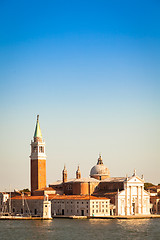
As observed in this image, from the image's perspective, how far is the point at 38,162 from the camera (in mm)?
74562

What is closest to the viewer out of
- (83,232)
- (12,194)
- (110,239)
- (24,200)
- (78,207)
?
(110,239)

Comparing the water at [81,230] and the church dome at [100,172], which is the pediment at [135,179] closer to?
the church dome at [100,172]

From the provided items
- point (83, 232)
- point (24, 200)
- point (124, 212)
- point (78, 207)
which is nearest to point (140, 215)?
point (124, 212)

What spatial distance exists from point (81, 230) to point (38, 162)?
26.0 m

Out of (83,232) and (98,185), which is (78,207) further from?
(83,232)

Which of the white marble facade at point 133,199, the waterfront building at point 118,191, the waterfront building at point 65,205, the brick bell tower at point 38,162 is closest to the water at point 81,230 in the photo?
the waterfront building at point 65,205

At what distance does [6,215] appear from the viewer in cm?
7119

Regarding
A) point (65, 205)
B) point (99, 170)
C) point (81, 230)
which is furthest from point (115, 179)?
point (81, 230)

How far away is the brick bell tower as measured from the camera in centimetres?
7450

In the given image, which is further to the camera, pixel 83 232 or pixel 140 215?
pixel 140 215

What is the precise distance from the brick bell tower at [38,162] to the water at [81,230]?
16.5m

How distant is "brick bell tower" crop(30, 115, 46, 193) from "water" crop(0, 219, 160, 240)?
1646 cm

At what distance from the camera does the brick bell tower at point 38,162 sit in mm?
74500

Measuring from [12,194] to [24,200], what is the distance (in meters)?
6.82
